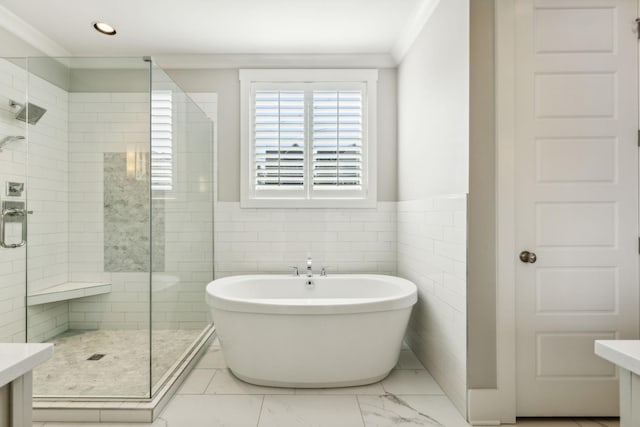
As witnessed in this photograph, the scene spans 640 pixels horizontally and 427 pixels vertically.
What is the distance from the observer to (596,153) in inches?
81.5

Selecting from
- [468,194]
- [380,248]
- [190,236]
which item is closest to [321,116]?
[380,248]

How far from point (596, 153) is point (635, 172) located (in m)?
0.24

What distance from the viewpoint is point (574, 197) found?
81.8 inches

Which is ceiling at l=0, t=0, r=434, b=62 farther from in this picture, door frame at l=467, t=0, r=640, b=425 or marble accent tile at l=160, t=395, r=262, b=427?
marble accent tile at l=160, t=395, r=262, b=427

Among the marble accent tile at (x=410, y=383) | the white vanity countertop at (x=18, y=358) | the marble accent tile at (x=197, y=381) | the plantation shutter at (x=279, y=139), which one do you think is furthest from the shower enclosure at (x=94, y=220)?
the marble accent tile at (x=410, y=383)

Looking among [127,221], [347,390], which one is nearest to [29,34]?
[127,221]

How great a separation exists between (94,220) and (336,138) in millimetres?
2120

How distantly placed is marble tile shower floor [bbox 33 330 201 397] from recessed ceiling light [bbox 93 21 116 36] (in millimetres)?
2295

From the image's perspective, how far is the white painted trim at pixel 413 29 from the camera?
103 inches

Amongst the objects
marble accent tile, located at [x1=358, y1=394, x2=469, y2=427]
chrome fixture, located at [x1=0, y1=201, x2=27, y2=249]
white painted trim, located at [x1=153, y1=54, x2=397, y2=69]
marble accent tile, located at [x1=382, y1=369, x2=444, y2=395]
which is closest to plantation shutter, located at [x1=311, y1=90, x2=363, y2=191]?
white painted trim, located at [x1=153, y1=54, x2=397, y2=69]

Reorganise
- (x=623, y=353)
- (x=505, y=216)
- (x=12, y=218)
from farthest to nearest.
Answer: (x=12, y=218) → (x=505, y=216) → (x=623, y=353)

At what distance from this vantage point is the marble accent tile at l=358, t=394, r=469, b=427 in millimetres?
2062

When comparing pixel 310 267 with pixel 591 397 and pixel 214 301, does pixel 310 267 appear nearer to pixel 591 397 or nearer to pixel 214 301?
pixel 214 301

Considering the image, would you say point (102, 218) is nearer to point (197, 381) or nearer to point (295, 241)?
point (197, 381)
